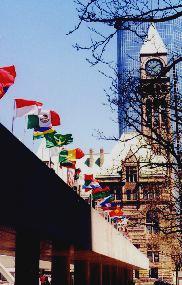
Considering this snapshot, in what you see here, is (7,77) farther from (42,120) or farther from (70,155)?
(70,155)

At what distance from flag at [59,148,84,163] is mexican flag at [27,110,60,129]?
3.66m

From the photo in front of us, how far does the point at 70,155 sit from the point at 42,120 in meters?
4.14

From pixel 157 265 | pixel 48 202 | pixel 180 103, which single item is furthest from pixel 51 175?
pixel 157 265

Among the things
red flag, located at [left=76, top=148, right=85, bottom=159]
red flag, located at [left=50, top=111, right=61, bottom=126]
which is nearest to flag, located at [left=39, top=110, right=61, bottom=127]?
red flag, located at [left=50, top=111, right=61, bottom=126]

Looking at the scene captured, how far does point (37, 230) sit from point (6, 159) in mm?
2391

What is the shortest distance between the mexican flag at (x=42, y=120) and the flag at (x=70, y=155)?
366 cm

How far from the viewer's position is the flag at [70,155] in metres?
21.8

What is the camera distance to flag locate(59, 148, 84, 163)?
21797 mm

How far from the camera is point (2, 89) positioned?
1423cm

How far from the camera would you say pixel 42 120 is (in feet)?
59.8

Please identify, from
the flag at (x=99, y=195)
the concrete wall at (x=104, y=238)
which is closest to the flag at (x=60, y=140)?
the concrete wall at (x=104, y=238)

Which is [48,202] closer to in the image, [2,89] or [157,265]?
[2,89]

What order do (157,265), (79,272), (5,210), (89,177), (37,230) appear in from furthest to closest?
(157,265) → (89,177) → (79,272) → (37,230) → (5,210)

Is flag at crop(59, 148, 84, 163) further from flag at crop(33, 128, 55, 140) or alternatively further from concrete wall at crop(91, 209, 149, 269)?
concrete wall at crop(91, 209, 149, 269)
